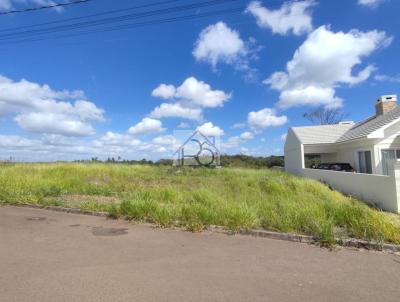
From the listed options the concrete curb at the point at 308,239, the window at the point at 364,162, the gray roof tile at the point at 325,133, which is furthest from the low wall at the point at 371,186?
the gray roof tile at the point at 325,133

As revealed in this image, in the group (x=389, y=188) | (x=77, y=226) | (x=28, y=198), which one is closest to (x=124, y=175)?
(x=28, y=198)

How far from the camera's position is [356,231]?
6.14 m

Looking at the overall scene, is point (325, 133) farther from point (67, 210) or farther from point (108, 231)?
point (108, 231)

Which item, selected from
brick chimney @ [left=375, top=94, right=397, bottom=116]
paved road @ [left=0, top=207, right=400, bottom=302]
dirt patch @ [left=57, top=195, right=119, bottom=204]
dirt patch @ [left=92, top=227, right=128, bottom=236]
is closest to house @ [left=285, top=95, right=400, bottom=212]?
brick chimney @ [left=375, top=94, right=397, bottom=116]

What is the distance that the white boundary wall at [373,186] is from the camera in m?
10.1

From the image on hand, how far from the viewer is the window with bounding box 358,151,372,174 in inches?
694

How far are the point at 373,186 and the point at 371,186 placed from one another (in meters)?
0.19

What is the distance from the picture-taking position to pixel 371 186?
1195cm

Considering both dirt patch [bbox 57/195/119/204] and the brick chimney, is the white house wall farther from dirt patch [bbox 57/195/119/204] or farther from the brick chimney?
dirt patch [bbox 57/195/119/204]

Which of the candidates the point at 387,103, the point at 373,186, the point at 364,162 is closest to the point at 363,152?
the point at 364,162

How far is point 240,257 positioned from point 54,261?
292cm

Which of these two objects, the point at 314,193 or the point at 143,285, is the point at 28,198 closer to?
the point at 143,285

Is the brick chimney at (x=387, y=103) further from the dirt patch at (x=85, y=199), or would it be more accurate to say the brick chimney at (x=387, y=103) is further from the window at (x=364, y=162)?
the dirt patch at (x=85, y=199)

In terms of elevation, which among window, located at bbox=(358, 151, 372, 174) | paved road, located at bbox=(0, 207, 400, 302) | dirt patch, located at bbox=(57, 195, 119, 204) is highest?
window, located at bbox=(358, 151, 372, 174)
